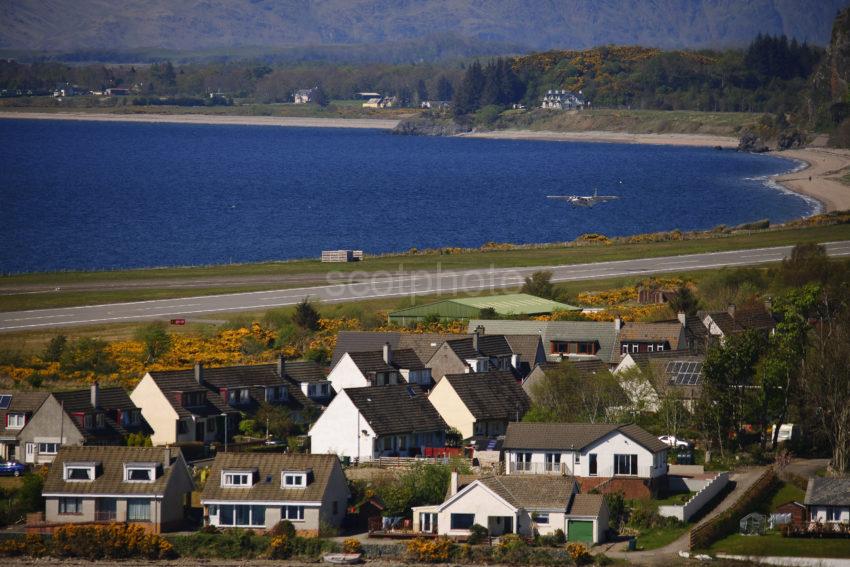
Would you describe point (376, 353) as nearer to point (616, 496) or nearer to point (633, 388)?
point (633, 388)

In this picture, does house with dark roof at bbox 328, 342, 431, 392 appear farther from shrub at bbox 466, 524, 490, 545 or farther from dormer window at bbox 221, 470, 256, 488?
shrub at bbox 466, 524, 490, 545

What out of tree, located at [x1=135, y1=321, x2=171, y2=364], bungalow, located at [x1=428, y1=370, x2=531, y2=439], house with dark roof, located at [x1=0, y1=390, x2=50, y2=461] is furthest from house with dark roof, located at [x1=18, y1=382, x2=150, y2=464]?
tree, located at [x1=135, y1=321, x2=171, y2=364]

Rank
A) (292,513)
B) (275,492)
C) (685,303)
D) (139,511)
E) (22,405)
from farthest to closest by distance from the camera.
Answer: (685,303) < (22,405) < (139,511) < (275,492) < (292,513)

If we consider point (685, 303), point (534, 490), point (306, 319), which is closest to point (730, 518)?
point (534, 490)

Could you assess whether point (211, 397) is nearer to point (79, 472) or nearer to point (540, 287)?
point (79, 472)

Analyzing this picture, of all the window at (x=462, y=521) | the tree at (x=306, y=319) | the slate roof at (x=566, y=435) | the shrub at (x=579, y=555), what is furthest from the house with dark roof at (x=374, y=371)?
the shrub at (x=579, y=555)

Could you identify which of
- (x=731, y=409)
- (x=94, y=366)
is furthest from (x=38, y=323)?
(x=731, y=409)
